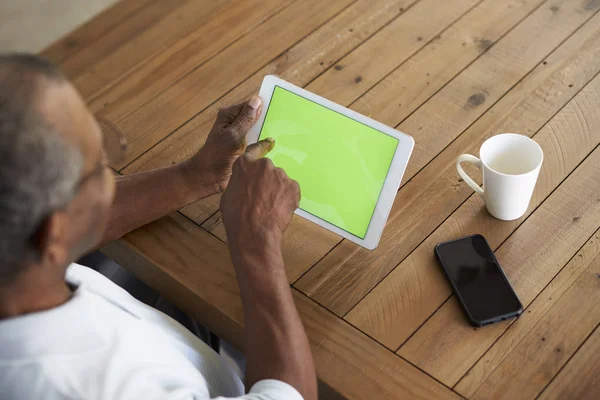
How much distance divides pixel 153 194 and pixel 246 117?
8.8 inches

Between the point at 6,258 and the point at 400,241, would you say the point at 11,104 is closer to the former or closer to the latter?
the point at 6,258

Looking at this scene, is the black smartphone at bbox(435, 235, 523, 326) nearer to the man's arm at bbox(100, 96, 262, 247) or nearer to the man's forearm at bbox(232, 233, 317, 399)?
the man's forearm at bbox(232, 233, 317, 399)

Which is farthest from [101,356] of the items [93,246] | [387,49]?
[387,49]

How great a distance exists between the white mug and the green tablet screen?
17cm

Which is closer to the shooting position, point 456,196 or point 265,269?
point 265,269

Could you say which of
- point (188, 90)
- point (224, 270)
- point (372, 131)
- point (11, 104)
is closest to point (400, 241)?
point (372, 131)

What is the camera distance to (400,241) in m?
1.29

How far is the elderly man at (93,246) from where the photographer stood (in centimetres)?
78

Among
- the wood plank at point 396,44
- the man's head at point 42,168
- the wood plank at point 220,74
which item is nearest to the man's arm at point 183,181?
the wood plank at point 220,74

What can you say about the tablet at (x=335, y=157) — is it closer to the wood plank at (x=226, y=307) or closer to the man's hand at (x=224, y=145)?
the man's hand at (x=224, y=145)

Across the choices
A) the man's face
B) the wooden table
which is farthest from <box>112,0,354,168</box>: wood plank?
the man's face

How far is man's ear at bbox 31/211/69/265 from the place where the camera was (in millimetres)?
802

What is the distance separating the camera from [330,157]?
1280 mm

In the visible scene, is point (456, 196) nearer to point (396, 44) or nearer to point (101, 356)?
point (396, 44)
